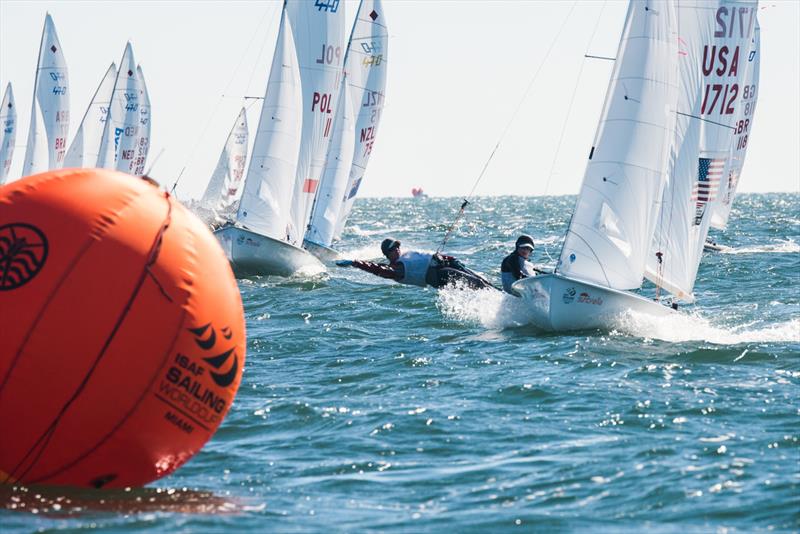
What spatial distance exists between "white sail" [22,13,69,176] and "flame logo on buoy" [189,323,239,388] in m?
35.9

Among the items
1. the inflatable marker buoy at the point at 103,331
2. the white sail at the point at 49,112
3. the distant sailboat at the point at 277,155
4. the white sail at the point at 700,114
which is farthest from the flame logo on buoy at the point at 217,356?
the white sail at the point at 49,112

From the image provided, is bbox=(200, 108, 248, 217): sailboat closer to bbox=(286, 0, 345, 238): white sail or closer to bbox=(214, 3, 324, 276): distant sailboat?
bbox=(286, 0, 345, 238): white sail

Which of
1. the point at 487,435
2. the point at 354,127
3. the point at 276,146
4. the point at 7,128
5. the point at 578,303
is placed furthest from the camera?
the point at 7,128

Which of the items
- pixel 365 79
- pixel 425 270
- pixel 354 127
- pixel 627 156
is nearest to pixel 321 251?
pixel 354 127

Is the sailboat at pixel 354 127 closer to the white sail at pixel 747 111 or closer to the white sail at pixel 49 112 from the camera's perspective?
the white sail at pixel 747 111

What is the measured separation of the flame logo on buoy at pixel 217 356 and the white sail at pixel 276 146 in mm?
17277

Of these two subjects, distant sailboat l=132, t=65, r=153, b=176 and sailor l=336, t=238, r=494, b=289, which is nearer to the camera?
sailor l=336, t=238, r=494, b=289

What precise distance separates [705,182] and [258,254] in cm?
919

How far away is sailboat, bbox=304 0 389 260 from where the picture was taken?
28.1m

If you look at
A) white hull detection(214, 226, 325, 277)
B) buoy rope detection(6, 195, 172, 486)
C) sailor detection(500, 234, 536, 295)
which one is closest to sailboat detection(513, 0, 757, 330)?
sailor detection(500, 234, 536, 295)

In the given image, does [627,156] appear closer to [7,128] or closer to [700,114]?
[700,114]

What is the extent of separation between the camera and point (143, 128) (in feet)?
141

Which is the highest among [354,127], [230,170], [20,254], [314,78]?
[314,78]

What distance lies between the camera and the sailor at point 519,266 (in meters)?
16.7
